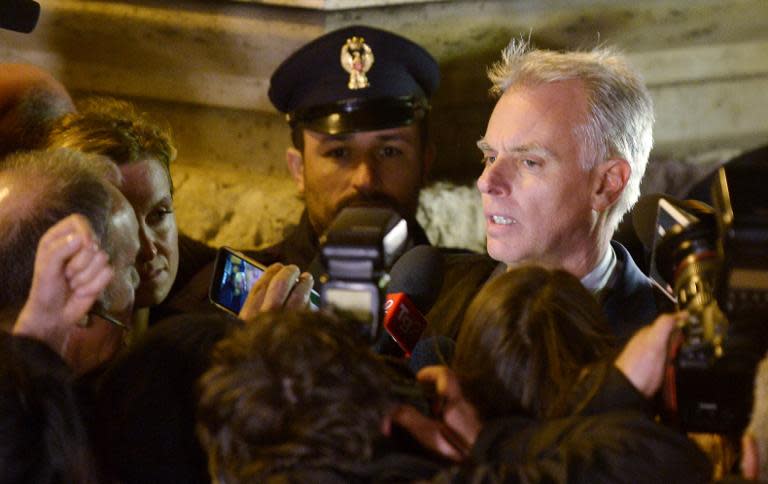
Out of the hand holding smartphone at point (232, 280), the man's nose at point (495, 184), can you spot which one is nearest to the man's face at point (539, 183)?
the man's nose at point (495, 184)

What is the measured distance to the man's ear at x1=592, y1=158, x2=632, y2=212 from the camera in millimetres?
1920

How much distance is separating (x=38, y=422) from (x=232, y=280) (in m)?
0.50

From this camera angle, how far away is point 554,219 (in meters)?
1.89

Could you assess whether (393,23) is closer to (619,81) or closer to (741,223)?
(619,81)

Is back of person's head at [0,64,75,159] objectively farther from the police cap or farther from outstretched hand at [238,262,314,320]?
outstretched hand at [238,262,314,320]

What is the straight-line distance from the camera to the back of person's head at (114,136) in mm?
2178

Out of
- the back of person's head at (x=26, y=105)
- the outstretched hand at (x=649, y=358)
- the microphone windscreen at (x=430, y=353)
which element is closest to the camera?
the outstretched hand at (x=649, y=358)

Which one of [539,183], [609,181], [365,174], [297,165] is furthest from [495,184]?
[297,165]

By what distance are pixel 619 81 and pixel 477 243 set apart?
4.22 feet

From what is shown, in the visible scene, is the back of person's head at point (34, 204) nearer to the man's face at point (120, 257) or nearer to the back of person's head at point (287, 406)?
the man's face at point (120, 257)

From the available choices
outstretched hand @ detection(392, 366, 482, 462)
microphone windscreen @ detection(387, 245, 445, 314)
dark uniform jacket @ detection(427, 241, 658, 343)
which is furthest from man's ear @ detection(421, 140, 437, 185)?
outstretched hand @ detection(392, 366, 482, 462)

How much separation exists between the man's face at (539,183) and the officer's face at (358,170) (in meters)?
0.71

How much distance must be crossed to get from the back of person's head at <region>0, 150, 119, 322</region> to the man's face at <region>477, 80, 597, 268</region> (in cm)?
69

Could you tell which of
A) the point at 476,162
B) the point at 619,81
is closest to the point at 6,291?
the point at 619,81
